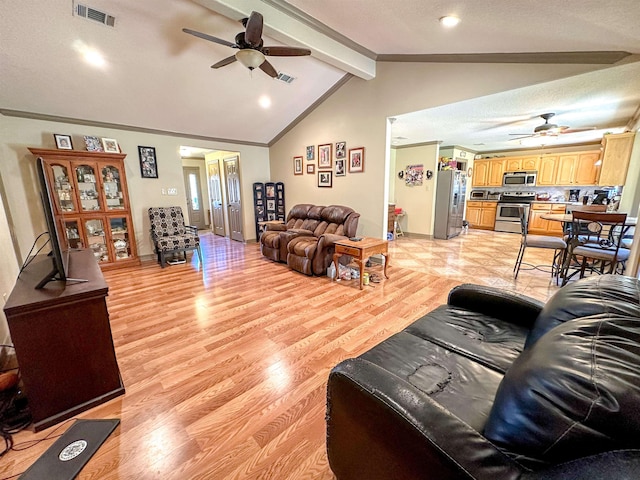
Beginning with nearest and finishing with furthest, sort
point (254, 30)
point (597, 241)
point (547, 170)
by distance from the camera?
point (254, 30), point (597, 241), point (547, 170)

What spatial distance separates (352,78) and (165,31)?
2.73 meters

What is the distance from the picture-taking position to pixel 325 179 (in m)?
5.20

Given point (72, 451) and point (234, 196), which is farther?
point (234, 196)

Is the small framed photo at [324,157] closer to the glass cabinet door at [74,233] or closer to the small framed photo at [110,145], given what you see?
the small framed photo at [110,145]

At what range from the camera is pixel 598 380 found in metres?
0.59

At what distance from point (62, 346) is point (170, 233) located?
12.0 feet

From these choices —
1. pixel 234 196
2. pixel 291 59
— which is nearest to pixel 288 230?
pixel 234 196

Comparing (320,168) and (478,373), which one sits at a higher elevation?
(320,168)

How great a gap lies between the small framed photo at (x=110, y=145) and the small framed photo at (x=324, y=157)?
3506mm

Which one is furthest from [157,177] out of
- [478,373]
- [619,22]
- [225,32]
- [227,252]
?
[619,22]

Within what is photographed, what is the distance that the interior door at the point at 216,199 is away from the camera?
717cm

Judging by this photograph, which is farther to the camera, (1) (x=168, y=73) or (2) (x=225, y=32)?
(1) (x=168, y=73)

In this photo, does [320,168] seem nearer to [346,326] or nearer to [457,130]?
[457,130]

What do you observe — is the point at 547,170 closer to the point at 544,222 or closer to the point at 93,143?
the point at 544,222
